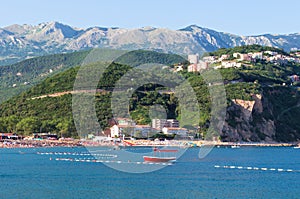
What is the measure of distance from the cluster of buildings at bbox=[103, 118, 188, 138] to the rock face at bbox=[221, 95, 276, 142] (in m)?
8.28

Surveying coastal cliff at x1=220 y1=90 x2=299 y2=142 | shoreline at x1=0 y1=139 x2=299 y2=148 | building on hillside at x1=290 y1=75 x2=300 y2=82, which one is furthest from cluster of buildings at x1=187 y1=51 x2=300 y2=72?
shoreline at x1=0 y1=139 x2=299 y2=148

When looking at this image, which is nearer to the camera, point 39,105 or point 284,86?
point 39,105

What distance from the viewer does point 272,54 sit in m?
177

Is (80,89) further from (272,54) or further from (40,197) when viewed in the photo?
(40,197)

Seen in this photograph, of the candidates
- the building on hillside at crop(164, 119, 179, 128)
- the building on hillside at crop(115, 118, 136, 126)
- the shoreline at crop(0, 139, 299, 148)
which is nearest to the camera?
the shoreline at crop(0, 139, 299, 148)

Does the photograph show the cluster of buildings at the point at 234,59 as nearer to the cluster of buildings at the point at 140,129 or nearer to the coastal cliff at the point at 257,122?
the coastal cliff at the point at 257,122

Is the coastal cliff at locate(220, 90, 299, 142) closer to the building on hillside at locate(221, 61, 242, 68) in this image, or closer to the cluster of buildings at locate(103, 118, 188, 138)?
the cluster of buildings at locate(103, 118, 188, 138)

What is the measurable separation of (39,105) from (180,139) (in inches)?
1177

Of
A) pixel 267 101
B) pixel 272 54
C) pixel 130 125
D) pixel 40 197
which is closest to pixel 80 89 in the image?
pixel 130 125

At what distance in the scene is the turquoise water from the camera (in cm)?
4869

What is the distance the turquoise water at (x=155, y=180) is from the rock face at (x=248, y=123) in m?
45.1

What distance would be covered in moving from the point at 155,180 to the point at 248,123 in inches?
2770

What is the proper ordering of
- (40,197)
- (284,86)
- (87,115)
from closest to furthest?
1. (40,197)
2. (87,115)
3. (284,86)

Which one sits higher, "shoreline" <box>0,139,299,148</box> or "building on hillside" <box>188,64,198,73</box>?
"building on hillside" <box>188,64,198,73</box>
